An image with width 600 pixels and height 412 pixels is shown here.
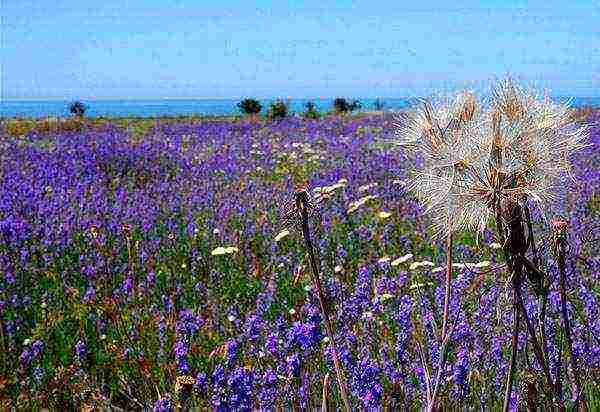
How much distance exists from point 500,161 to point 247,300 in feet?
11.1

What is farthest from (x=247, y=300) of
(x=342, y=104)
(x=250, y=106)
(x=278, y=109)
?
(x=250, y=106)

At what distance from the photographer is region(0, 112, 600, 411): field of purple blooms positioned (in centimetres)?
275

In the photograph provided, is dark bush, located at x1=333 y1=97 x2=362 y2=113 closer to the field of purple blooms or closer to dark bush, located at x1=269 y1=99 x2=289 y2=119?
dark bush, located at x1=269 y1=99 x2=289 y2=119

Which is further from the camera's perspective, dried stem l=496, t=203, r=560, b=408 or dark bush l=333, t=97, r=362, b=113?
dark bush l=333, t=97, r=362, b=113

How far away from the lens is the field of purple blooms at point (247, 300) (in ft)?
9.01

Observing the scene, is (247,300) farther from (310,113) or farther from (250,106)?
(250,106)

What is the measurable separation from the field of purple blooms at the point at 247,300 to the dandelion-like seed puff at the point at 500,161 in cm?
10

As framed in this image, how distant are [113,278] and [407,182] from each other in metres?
3.49

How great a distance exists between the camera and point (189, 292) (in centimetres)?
489

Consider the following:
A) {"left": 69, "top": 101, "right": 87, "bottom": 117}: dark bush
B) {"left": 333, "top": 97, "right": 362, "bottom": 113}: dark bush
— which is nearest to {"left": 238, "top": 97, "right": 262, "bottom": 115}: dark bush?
{"left": 333, "top": 97, "right": 362, "bottom": 113}: dark bush

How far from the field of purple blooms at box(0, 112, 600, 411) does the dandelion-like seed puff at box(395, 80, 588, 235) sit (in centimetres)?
10

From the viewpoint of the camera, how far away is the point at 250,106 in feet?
121

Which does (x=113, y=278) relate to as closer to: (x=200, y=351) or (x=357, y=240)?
(x=200, y=351)

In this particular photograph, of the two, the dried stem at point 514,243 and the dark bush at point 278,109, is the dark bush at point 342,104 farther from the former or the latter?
the dried stem at point 514,243
